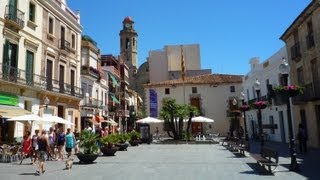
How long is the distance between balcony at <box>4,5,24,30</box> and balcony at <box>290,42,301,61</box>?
1905 centimetres

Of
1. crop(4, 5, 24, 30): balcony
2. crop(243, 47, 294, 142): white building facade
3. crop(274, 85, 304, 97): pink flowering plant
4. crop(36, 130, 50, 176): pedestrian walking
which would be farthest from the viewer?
crop(243, 47, 294, 142): white building facade

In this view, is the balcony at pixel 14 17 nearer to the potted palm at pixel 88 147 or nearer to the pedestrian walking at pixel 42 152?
the potted palm at pixel 88 147

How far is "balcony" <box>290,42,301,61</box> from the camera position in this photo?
24816 mm

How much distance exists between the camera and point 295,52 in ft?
83.2

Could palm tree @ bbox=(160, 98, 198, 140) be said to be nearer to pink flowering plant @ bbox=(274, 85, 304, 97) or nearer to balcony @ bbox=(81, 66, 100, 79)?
A: balcony @ bbox=(81, 66, 100, 79)

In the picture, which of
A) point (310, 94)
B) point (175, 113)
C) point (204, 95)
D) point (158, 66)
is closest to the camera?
point (310, 94)

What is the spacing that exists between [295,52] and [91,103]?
21.3 metres

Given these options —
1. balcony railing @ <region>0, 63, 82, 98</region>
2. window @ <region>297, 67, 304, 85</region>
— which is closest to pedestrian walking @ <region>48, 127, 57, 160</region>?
balcony railing @ <region>0, 63, 82, 98</region>

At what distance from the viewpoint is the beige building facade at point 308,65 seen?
71.3 feet

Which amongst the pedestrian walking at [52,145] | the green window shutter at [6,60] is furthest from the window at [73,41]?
the pedestrian walking at [52,145]

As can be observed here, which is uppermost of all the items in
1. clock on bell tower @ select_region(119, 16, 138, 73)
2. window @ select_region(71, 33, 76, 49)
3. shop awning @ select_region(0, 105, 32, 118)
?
clock on bell tower @ select_region(119, 16, 138, 73)

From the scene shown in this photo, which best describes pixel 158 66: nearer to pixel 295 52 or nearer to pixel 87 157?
pixel 295 52

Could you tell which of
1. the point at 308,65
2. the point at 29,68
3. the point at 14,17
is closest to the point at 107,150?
the point at 29,68

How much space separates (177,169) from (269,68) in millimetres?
21982
